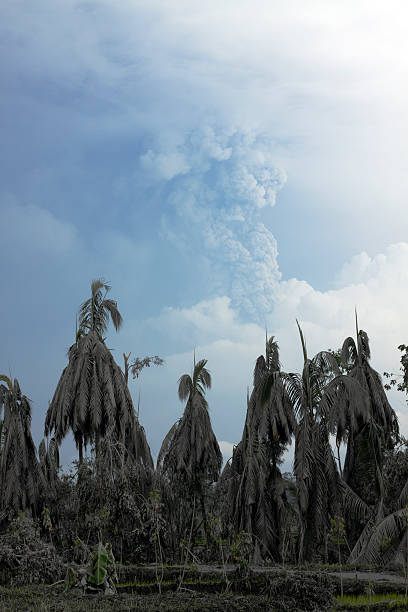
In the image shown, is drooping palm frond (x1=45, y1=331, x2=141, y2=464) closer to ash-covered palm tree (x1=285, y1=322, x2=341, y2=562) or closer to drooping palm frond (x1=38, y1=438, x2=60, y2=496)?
drooping palm frond (x1=38, y1=438, x2=60, y2=496)

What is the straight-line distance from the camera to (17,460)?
24.2 metres

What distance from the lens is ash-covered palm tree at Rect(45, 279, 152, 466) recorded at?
24.4 meters

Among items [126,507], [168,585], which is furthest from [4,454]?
[168,585]

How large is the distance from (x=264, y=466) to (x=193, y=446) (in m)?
3.87

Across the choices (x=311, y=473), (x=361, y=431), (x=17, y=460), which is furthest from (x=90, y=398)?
(x=361, y=431)

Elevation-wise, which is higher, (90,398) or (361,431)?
(90,398)

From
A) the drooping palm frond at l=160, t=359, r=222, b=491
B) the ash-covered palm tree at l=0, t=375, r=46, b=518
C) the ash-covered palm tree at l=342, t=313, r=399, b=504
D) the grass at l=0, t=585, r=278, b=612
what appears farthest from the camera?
the drooping palm frond at l=160, t=359, r=222, b=491

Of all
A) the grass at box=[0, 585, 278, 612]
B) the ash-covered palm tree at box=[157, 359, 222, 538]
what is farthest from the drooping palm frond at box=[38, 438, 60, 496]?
the grass at box=[0, 585, 278, 612]

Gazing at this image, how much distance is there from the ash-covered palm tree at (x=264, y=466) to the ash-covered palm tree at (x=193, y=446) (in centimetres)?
223

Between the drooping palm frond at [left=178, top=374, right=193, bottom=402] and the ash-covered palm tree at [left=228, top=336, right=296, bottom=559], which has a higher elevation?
the drooping palm frond at [left=178, top=374, right=193, bottom=402]

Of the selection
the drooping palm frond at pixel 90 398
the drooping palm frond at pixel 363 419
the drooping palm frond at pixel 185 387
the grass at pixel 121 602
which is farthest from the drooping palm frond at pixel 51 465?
the drooping palm frond at pixel 363 419

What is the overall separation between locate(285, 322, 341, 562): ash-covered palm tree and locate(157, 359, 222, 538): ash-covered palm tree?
7.14 m

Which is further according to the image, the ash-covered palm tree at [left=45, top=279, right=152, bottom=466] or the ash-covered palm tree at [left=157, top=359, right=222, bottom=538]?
the ash-covered palm tree at [left=157, top=359, right=222, bottom=538]

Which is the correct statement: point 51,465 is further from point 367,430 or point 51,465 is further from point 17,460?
point 367,430
